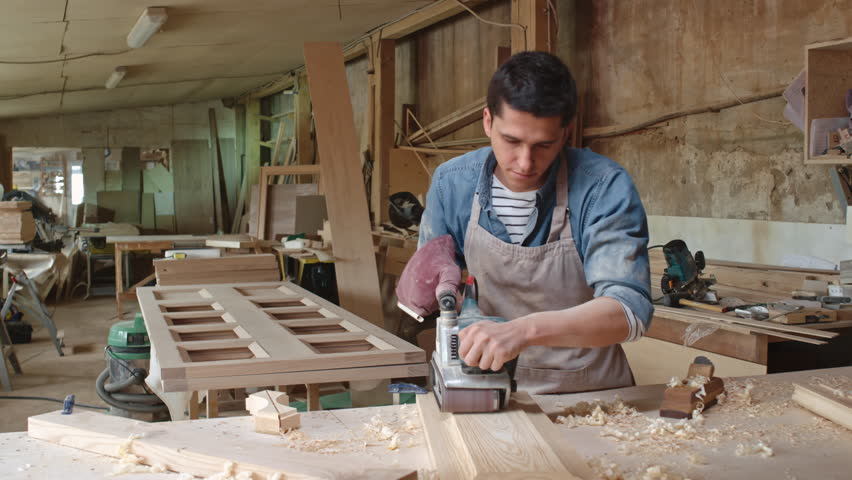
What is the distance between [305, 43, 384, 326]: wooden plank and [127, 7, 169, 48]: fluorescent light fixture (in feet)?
3.87

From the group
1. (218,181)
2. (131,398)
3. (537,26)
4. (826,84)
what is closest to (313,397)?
(131,398)

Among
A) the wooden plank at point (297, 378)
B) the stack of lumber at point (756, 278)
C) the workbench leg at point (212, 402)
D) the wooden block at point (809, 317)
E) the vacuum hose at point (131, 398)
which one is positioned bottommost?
the vacuum hose at point (131, 398)

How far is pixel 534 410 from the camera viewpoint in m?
1.65

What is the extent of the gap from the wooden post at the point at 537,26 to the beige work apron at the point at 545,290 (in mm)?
2890

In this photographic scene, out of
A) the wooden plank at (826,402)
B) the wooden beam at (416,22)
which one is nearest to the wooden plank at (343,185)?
the wooden beam at (416,22)

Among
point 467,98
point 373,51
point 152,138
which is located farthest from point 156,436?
point 152,138

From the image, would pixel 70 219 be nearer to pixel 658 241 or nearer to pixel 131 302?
pixel 131 302

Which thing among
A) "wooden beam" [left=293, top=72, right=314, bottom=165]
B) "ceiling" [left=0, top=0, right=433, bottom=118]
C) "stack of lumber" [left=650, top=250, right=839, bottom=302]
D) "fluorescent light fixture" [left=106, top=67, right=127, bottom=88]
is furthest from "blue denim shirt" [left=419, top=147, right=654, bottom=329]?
"wooden beam" [left=293, top=72, right=314, bottom=165]

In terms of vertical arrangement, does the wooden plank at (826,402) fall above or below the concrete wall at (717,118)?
below

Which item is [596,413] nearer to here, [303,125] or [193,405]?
[193,405]

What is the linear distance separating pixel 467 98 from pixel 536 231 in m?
4.48

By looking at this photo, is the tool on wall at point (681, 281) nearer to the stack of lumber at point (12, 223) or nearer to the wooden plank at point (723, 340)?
the wooden plank at point (723, 340)

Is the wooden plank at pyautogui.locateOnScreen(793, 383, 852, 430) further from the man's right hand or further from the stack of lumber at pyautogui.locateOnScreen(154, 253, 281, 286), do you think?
the stack of lumber at pyautogui.locateOnScreen(154, 253, 281, 286)

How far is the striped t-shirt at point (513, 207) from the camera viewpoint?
1954mm
